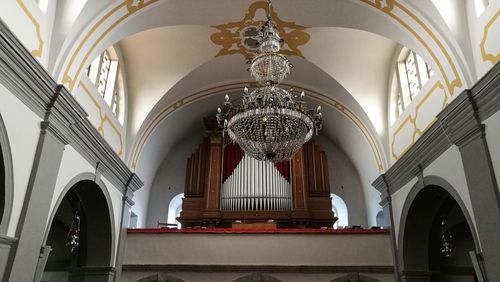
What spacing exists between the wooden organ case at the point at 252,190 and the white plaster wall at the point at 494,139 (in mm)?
6048

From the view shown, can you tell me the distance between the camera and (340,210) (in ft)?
41.9

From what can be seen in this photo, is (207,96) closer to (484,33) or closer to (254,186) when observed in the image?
(254,186)

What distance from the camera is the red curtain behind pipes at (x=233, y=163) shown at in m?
11.7

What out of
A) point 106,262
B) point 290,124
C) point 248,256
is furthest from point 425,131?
point 106,262

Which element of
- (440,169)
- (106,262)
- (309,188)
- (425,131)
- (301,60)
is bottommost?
(106,262)

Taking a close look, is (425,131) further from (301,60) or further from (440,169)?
(301,60)

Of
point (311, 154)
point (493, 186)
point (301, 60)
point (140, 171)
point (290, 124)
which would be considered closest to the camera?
point (493, 186)

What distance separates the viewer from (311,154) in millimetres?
12188

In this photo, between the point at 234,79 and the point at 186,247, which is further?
the point at 234,79

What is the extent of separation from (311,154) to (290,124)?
614 centimetres

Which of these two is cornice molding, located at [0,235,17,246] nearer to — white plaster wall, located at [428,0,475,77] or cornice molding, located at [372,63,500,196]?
cornice molding, located at [372,63,500,196]

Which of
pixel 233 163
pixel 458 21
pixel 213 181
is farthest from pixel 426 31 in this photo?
pixel 213 181

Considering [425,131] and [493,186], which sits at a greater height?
[425,131]

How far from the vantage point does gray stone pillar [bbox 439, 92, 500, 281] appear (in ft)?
16.8
